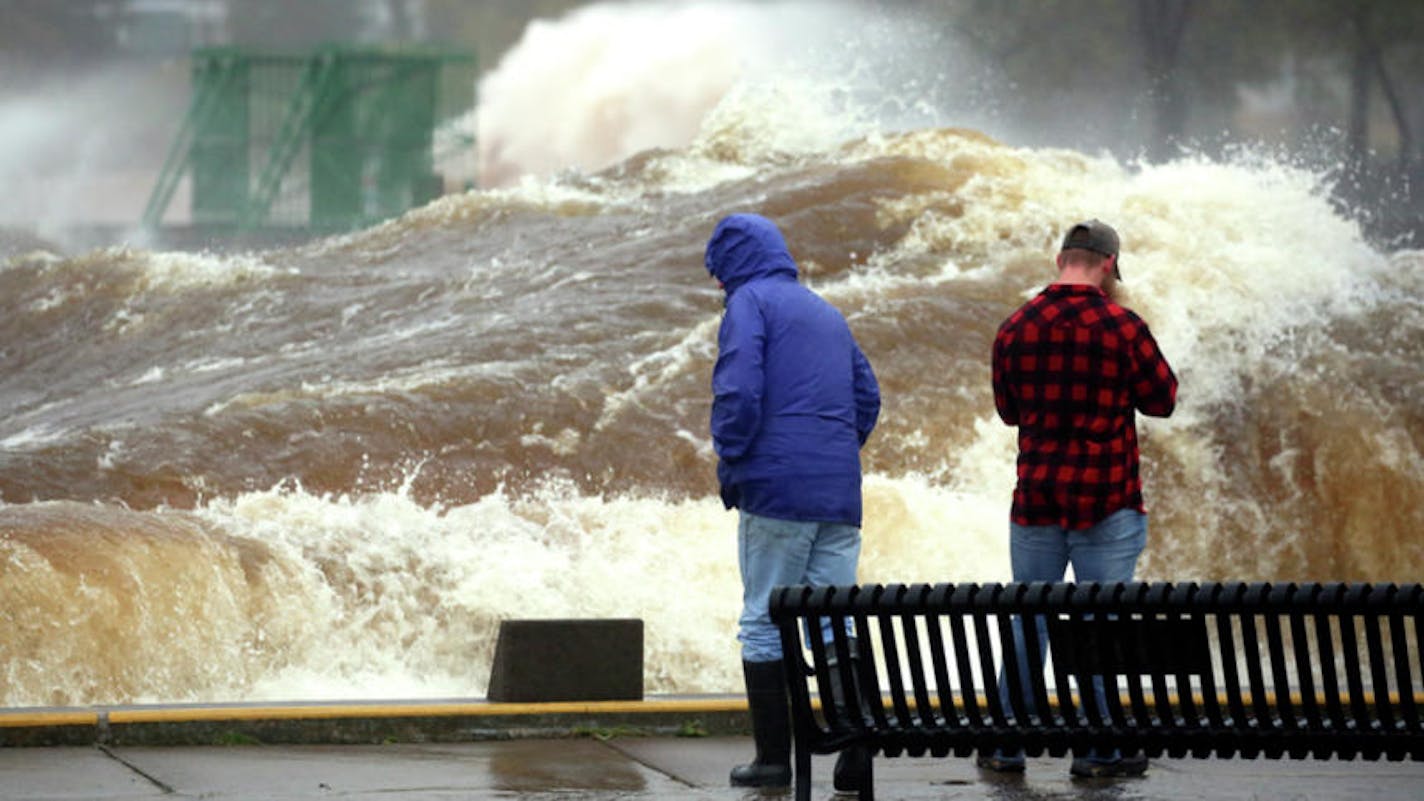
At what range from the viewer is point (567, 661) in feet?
26.3

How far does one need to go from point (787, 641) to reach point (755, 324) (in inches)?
40.0

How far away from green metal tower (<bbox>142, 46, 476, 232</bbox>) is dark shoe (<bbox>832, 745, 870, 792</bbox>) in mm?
34654

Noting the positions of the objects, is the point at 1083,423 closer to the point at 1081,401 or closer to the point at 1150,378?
the point at 1081,401

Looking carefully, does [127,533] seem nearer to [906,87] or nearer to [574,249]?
[574,249]

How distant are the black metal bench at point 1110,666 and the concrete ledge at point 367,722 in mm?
2018

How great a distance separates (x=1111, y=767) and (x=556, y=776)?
5.34 feet

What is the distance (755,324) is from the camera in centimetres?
646

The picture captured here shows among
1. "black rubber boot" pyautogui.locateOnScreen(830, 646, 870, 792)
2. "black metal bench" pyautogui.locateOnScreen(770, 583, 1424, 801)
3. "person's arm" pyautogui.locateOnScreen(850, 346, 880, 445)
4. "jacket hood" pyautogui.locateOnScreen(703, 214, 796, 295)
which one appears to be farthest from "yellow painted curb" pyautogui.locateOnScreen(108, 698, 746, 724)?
"black metal bench" pyautogui.locateOnScreen(770, 583, 1424, 801)

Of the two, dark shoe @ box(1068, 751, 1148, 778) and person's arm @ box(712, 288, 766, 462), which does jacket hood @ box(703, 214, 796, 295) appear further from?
dark shoe @ box(1068, 751, 1148, 778)

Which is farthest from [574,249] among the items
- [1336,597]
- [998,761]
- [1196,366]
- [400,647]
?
[1336,597]

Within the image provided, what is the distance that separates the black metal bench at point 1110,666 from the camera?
552 cm

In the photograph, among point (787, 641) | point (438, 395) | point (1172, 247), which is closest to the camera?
point (787, 641)

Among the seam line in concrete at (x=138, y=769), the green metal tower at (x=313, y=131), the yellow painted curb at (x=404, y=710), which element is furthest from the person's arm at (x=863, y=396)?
the green metal tower at (x=313, y=131)

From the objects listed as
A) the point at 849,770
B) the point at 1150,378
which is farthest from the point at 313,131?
the point at 849,770
